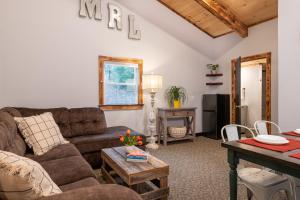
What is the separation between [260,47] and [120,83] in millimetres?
3139

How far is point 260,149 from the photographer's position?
161 centimetres

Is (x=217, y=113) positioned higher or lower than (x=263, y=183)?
higher

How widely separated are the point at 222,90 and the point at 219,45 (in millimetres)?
1177

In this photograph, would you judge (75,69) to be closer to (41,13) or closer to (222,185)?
(41,13)

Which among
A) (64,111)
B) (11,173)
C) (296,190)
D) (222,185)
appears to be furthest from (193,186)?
(64,111)

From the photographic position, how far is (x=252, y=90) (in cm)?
613

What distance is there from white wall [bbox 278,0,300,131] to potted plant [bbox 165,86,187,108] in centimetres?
222

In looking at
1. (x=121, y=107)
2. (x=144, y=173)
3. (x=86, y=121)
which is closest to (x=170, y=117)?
(x=121, y=107)

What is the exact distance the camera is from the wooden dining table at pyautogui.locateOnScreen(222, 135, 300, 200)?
1.35m

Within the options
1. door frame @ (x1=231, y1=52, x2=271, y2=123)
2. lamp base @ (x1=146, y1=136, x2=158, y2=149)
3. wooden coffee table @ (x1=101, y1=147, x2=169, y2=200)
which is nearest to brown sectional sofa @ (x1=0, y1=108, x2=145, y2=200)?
wooden coffee table @ (x1=101, y1=147, x2=169, y2=200)

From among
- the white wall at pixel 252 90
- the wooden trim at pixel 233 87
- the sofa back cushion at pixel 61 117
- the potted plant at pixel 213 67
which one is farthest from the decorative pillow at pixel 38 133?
the white wall at pixel 252 90

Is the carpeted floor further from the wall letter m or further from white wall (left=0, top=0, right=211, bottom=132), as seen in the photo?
the wall letter m

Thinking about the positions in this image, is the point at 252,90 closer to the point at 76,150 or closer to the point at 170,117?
the point at 170,117

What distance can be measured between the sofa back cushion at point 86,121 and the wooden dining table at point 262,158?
92.9 inches
